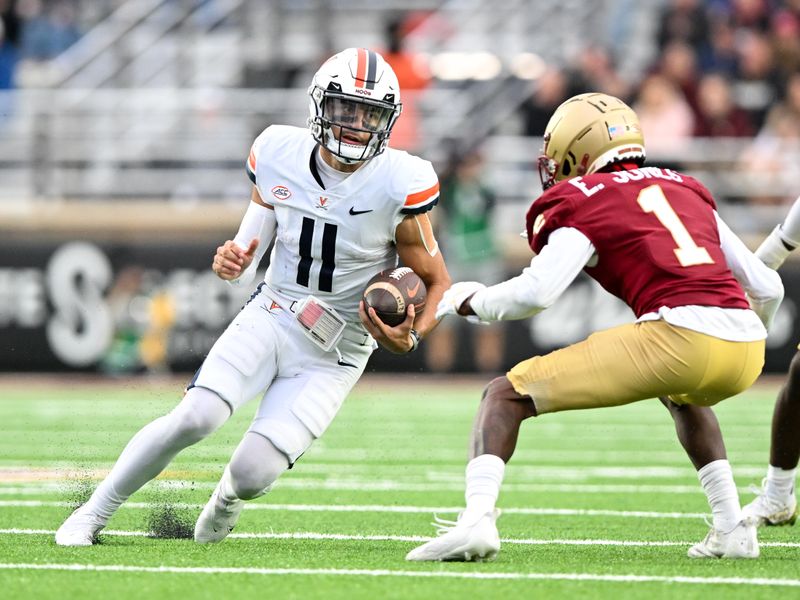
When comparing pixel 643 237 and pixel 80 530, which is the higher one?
pixel 643 237

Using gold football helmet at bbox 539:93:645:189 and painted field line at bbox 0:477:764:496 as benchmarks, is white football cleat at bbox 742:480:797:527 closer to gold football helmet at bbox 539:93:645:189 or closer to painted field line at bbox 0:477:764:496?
painted field line at bbox 0:477:764:496

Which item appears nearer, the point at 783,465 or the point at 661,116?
the point at 783,465

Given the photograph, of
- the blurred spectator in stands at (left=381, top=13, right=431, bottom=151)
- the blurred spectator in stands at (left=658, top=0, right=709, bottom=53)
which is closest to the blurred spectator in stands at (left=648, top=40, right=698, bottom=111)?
the blurred spectator in stands at (left=658, top=0, right=709, bottom=53)

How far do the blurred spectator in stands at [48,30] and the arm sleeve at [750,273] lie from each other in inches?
458

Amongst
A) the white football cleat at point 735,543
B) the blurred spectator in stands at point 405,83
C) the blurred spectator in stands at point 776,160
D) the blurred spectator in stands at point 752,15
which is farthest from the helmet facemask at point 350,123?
the blurred spectator in stands at point 752,15

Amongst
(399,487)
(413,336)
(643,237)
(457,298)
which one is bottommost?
(399,487)

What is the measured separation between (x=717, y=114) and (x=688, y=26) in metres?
1.13

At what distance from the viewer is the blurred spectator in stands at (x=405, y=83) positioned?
13055 mm

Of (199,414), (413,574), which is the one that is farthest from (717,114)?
(413,574)

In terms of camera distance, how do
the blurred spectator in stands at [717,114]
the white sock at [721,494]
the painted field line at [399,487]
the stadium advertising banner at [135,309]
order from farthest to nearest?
the blurred spectator in stands at [717,114] < the stadium advertising banner at [135,309] < the painted field line at [399,487] < the white sock at [721,494]

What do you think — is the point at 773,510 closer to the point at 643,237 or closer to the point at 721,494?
the point at 721,494

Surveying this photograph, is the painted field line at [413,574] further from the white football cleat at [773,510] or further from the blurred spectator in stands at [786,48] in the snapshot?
the blurred spectator in stands at [786,48]

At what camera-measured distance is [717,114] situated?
1319 cm

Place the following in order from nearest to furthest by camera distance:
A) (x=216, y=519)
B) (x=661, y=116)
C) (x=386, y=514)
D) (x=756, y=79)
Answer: (x=216, y=519) → (x=386, y=514) → (x=661, y=116) → (x=756, y=79)
